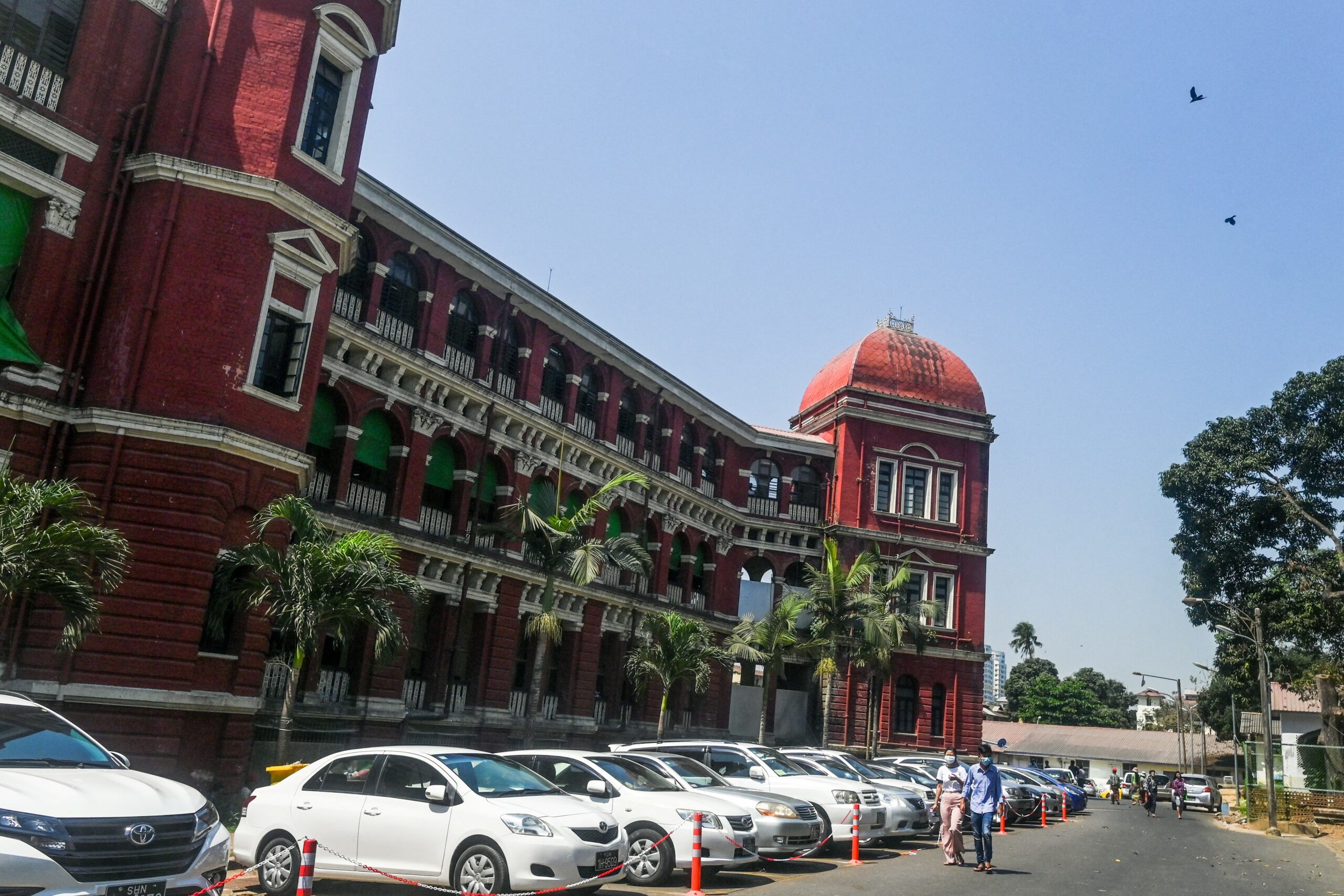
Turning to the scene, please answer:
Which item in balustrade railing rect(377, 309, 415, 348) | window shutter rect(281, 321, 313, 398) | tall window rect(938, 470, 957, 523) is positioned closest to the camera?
window shutter rect(281, 321, 313, 398)

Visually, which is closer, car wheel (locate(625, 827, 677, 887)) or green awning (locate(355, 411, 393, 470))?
car wheel (locate(625, 827, 677, 887))

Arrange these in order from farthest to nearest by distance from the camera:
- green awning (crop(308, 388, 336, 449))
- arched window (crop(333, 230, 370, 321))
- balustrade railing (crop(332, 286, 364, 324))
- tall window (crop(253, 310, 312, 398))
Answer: arched window (crop(333, 230, 370, 321)) → balustrade railing (crop(332, 286, 364, 324)) → green awning (crop(308, 388, 336, 449)) → tall window (crop(253, 310, 312, 398))

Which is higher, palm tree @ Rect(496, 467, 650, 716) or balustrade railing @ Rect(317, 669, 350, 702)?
palm tree @ Rect(496, 467, 650, 716)

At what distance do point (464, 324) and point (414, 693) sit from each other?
9.41 meters

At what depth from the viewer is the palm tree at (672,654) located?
100 feet

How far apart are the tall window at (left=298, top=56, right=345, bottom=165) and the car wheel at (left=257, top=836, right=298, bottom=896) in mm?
12872

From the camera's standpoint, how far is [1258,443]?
43.1 m

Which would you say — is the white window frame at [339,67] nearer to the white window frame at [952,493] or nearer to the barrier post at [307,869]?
the barrier post at [307,869]

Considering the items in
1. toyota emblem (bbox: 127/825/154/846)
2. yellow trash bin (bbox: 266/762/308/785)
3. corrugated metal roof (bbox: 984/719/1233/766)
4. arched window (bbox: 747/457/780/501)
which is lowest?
yellow trash bin (bbox: 266/762/308/785)

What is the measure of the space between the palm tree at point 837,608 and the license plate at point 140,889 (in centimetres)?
2861

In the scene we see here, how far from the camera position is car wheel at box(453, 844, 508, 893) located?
10.5 metres

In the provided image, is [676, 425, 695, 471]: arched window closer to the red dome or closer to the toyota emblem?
the red dome

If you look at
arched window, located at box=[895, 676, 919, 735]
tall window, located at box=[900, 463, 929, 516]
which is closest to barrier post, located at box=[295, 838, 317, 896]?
arched window, located at box=[895, 676, 919, 735]

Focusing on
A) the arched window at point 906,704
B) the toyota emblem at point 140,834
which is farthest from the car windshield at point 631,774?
the arched window at point 906,704
